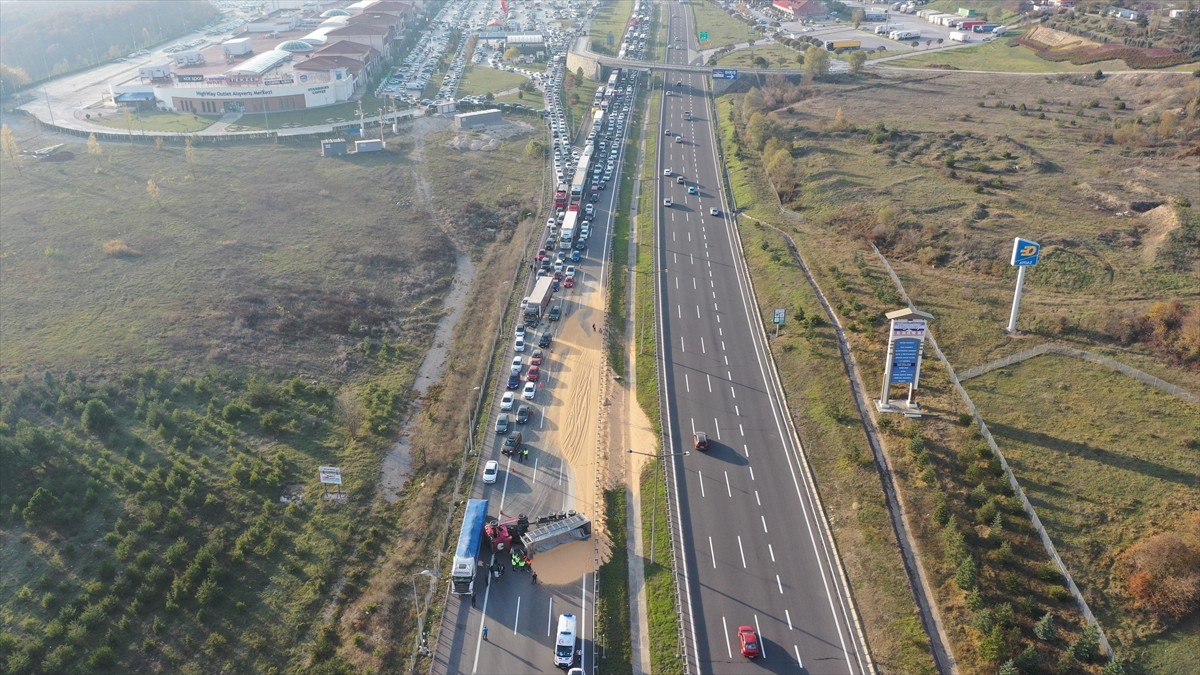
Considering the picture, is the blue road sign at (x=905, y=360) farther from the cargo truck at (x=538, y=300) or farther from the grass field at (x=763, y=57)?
the grass field at (x=763, y=57)

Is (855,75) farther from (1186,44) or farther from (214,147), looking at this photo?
(214,147)

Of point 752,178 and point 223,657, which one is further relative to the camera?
point 752,178

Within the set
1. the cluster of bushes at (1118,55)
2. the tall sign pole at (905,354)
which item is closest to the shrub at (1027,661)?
the tall sign pole at (905,354)

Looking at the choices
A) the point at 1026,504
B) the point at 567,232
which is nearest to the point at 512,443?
the point at 1026,504

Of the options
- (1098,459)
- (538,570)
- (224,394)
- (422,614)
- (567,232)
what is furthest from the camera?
(567,232)

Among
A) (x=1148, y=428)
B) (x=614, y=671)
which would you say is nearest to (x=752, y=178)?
(x=1148, y=428)

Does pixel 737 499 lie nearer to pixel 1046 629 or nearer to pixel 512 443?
pixel 512 443
